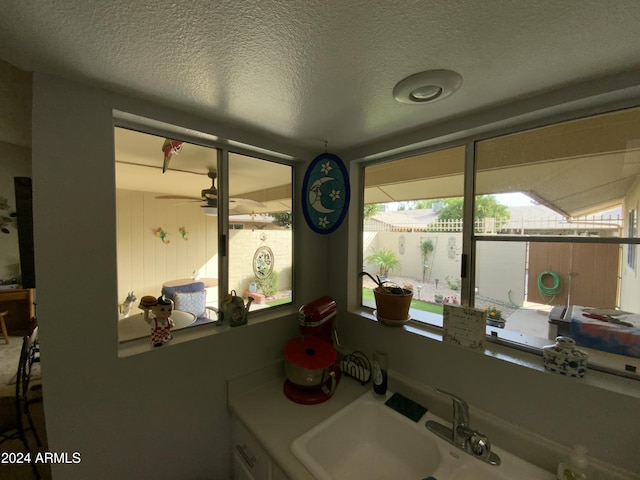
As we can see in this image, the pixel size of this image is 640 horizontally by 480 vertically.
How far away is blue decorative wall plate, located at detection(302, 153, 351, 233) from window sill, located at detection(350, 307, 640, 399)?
77cm

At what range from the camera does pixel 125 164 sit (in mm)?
1416

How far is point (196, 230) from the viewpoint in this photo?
5.05 ft

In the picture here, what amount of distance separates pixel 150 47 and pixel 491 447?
2.00 meters

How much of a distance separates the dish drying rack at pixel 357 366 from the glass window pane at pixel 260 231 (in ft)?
1.90

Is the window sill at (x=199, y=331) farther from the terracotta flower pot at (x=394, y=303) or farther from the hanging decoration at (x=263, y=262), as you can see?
the terracotta flower pot at (x=394, y=303)

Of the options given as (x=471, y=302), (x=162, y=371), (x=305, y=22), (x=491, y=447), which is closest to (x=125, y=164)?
(x=162, y=371)

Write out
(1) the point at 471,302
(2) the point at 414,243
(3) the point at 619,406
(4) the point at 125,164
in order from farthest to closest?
(2) the point at 414,243
(4) the point at 125,164
(1) the point at 471,302
(3) the point at 619,406

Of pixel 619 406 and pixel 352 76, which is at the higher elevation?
pixel 352 76

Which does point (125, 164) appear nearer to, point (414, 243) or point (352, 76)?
point (352, 76)

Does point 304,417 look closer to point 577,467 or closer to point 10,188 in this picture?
point 577,467

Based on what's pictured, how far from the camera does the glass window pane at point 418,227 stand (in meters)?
1.39

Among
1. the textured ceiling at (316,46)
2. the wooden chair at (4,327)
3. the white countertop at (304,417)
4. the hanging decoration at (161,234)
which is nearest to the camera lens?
the textured ceiling at (316,46)

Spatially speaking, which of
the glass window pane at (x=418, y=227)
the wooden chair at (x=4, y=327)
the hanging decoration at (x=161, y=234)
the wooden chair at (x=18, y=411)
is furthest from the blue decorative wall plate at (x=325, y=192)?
the wooden chair at (x=4, y=327)

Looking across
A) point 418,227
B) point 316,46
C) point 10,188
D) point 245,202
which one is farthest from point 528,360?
point 10,188
